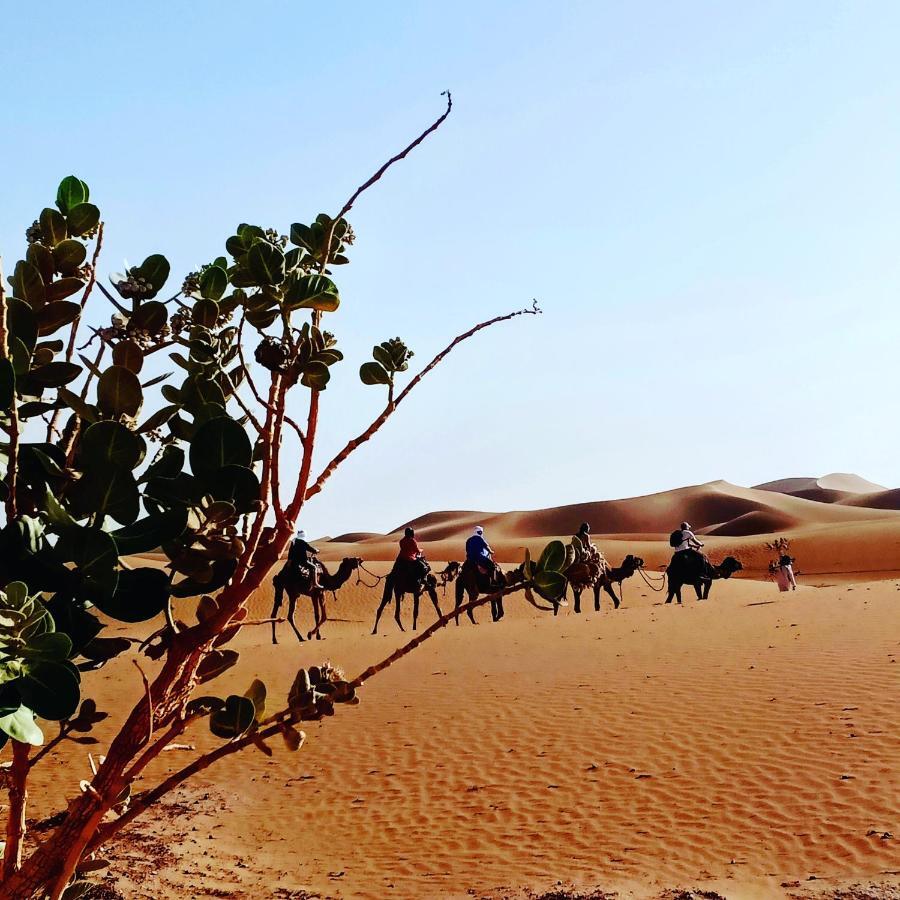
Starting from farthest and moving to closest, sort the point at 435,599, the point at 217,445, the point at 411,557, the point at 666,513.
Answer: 1. the point at 666,513
2. the point at 411,557
3. the point at 435,599
4. the point at 217,445

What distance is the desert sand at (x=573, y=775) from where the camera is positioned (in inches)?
257

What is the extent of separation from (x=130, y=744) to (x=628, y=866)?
5228 mm

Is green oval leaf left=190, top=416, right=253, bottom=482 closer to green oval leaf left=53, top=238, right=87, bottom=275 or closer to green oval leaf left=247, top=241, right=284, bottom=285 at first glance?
green oval leaf left=247, top=241, right=284, bottom=285

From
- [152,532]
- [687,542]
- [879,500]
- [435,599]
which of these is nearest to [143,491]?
[152,532]

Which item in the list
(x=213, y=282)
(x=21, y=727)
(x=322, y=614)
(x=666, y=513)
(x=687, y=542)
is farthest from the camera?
Answer: (x=666, y=513)

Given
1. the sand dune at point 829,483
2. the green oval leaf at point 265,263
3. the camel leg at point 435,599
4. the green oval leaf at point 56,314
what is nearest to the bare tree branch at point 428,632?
the green oval leaf at point 265,263

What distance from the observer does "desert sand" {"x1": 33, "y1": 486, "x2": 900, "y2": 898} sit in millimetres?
6520

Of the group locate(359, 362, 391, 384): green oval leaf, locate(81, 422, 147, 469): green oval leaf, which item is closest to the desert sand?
locate(359, 362, 391, 384): green oval leaf

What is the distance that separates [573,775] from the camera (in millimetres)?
8648

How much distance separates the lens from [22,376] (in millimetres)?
2133

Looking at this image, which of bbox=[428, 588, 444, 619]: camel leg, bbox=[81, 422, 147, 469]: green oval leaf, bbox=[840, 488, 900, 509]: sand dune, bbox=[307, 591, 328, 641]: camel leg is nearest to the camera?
bbox=[81, 422, 147, 469]: green oval leaf

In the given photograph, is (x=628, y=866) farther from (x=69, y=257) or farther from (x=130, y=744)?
(x=69, y=257)

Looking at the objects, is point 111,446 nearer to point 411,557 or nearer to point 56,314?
point 56,314

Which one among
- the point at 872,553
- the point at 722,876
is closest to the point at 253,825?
the point at 722,876
